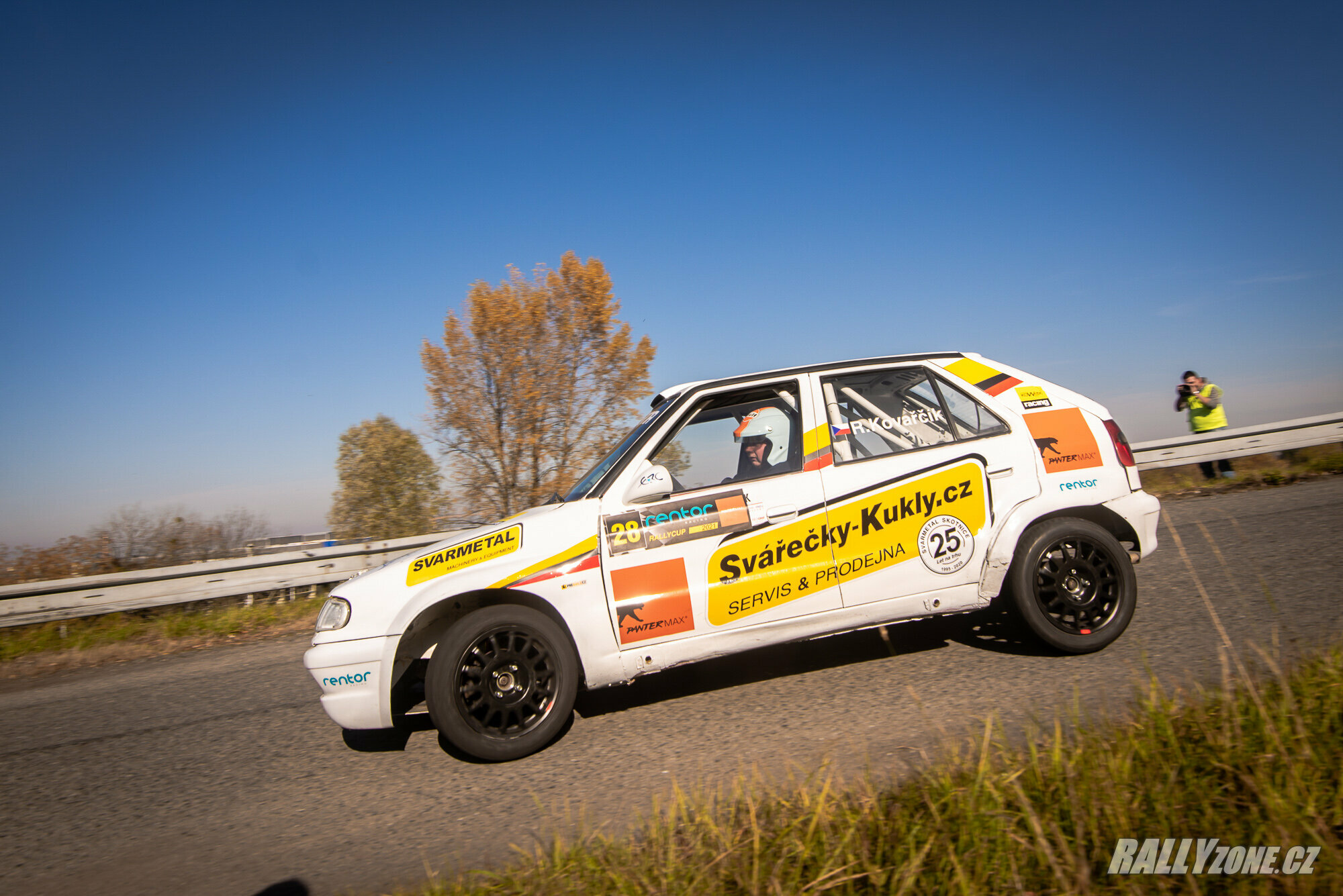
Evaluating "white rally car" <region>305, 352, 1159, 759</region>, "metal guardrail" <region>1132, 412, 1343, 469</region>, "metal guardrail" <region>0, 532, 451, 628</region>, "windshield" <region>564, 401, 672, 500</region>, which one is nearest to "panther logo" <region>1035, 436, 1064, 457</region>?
"white rally car" <region>305, 352, 1159, 759</region>

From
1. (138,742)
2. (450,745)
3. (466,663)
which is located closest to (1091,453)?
(466,663)

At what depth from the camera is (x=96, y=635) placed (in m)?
7.86

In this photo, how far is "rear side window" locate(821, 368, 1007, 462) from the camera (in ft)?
14.1

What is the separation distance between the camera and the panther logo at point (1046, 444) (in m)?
4.29

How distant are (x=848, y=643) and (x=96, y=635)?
26.5ft

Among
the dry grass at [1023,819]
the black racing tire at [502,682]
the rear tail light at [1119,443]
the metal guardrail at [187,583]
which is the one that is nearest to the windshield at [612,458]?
the black racing tire at [502,682]

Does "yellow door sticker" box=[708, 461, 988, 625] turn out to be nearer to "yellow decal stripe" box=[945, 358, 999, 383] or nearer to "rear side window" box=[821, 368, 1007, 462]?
"rear side window" box=[821, 368, 1007, 462]

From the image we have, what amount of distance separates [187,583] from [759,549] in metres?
7.51

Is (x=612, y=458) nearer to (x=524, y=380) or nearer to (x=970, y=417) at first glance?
(x=970, y=417)

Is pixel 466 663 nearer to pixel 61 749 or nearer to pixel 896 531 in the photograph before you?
pixel 896 531

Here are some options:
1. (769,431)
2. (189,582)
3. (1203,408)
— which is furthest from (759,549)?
(1203,408)

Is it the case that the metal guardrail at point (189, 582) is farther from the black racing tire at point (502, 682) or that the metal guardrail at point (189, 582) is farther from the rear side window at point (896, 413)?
the rear side window at point (896, 413)

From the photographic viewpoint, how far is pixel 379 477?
3969cm

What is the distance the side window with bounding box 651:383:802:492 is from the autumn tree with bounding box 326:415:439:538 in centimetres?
3421
